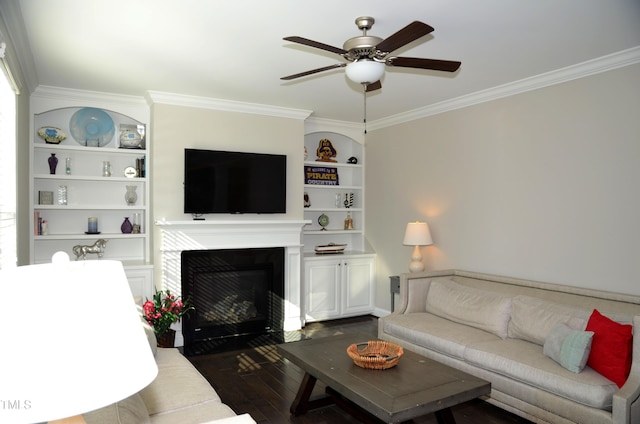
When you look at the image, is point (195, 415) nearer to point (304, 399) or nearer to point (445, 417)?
point (304, 399)

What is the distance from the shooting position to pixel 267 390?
3.55 m

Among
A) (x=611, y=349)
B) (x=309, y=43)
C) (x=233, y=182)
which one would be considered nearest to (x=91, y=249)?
(x=233, y=182)

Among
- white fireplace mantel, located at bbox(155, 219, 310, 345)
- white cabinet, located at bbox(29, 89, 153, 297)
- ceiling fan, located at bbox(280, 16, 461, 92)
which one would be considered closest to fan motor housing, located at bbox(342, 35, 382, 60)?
ceiling fan, located at bbox(280, 16, 461, 92)

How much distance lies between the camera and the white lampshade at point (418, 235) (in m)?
4.91

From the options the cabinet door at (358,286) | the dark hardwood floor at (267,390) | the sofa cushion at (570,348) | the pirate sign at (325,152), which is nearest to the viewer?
the sofa cushion at (570,348)

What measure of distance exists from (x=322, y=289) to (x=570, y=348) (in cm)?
331

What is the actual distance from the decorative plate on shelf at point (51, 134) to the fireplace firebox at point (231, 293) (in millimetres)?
1741

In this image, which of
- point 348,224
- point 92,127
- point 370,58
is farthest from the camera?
point 348,224

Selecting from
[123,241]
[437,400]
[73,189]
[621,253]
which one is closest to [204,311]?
[123,241]

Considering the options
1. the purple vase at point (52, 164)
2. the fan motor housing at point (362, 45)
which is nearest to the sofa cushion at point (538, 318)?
the fan motor housing at point (362, 45)

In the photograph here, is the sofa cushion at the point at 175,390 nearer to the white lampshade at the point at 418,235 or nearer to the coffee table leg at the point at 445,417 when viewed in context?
the coffee table leg at the point at 445,417

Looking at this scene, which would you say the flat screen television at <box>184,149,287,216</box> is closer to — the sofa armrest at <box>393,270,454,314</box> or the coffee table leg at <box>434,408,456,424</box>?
the sofa armrest at <box>393,270,454,314</box>

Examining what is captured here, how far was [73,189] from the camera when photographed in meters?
4.82

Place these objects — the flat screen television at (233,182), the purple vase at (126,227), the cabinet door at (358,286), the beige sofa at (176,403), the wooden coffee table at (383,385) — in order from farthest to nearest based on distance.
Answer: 1. the cabinet door at (358,286)
2. the purple vase at (126,227)
3. the flat screen television at (233,182)
4. the wooden coffee table at (383,385)
5. the beige sofa at (176,403)
